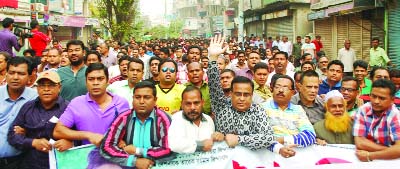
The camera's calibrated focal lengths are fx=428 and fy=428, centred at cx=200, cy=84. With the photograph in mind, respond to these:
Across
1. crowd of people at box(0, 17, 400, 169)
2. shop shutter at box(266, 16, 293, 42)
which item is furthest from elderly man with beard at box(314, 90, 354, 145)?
shop shutter at box(266, 16, 293, 42)

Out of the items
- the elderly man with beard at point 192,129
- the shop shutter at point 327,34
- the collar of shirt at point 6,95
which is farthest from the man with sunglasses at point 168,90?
the shop shutter at point 327,34

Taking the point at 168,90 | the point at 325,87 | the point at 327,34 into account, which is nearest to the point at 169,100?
the point at 168,90

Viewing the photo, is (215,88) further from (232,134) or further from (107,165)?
(107,165)

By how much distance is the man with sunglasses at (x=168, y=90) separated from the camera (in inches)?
209

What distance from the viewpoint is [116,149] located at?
3.71m

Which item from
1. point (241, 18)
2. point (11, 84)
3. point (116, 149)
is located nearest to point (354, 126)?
point (116, 149)

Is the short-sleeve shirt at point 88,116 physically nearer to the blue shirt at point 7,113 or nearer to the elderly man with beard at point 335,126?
the blue shirt at point 7,113

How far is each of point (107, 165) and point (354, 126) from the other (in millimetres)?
2388

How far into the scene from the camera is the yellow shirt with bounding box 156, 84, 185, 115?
208 inches

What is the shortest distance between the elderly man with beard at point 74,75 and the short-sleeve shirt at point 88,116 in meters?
1.43

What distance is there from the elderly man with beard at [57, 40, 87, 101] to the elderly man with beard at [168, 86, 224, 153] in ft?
6.48

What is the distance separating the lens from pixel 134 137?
12.5ft

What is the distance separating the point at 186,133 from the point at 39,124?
139 cm

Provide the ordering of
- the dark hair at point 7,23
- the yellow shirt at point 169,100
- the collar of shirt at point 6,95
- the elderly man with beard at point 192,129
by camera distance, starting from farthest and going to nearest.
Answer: the dark hair at point 7,23 < the yellow shirt at point 169,100 < the collar of shirt at point 6,95 < the elderly man with beard at point 192,129
